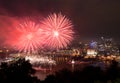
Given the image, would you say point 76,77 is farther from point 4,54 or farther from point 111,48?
point 111,48

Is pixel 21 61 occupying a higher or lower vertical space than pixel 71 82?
higher

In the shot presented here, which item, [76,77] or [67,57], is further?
[67,57]

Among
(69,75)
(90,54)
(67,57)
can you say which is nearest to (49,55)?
(67,57)

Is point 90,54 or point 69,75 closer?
point 69,75

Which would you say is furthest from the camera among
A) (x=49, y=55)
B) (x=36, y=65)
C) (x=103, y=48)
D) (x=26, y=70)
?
(x=103, y=48)

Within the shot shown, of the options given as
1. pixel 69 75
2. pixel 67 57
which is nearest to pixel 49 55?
pixel 67 57

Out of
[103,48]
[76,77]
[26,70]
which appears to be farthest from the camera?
[103,48]

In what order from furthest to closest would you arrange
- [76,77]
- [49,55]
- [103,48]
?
[103,48] < [49,55] < [76,77]

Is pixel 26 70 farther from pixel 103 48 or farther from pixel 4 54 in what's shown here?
pixel 103 48

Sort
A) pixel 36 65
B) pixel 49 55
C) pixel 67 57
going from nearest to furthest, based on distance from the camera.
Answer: pixel 36 65 → pixel 49 55 → pixel 67 57
